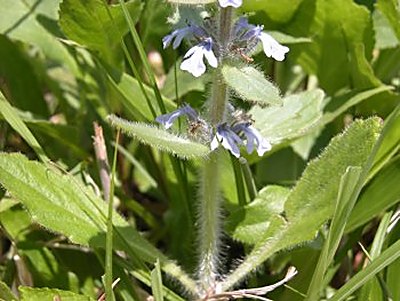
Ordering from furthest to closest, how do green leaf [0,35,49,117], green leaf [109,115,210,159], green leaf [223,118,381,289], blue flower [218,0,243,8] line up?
Answer: green leaf [0,35,49,117]
green leaf [223,118,381,289]
green leaf [109,115,210,159]
blue flower [218,0,243,8]

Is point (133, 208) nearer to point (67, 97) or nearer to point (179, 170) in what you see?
point (179, 170)

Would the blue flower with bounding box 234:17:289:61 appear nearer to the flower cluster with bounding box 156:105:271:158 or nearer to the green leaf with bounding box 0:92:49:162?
the flower cluster with bounding box 156:105:271:158

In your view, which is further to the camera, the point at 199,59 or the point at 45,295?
the point at 45,295

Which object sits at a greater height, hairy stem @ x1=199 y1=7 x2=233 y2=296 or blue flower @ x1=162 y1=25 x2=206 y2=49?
blue flower @ x1=162 y1=25 x2=206 y2=49

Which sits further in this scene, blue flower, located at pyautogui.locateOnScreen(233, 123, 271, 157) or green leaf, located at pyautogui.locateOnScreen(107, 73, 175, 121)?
green leaf, located at pyautogui.locateOnScreen(107, 73, 175, 121)

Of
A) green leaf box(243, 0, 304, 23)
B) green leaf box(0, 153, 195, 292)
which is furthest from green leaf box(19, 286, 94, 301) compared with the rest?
green leaf box(243, 0, 304, 23)

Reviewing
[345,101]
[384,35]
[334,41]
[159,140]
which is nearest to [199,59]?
[159,140]

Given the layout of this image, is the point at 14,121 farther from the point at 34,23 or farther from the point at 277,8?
the point at 277,8

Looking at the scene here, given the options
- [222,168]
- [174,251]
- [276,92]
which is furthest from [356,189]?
[174,251]

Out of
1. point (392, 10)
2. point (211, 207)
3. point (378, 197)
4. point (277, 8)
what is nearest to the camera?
point (211, 207)
